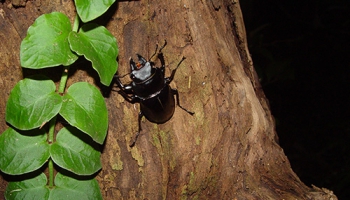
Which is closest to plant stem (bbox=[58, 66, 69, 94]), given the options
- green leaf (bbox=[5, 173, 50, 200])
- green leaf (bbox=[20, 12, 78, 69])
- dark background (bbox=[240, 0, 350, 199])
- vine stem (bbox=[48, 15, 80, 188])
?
vine stem (bbox=[48, 15, 80, 188])

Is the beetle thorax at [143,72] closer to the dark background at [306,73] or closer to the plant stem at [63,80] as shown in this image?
the plant stem at [63,80]

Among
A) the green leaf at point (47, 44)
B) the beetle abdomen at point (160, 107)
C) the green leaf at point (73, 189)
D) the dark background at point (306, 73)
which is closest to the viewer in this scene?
the green leaf at point (47, 44)

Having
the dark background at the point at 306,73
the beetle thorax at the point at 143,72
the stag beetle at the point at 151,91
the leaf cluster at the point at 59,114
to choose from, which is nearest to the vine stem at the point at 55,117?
the leaf cluster at the point at 59,114

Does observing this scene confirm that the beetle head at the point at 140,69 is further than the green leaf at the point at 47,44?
Yes

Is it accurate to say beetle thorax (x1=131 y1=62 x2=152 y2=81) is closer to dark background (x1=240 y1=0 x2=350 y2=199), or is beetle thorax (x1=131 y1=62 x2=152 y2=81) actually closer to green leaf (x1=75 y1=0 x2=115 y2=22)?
green leaf (x1=75 y1=0 x2=115 y2=22)

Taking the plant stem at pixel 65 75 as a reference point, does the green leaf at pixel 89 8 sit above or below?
above

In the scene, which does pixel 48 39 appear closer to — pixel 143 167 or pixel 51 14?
pixel 51 14

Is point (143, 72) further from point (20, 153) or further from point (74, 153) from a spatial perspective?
point (20, 153)
